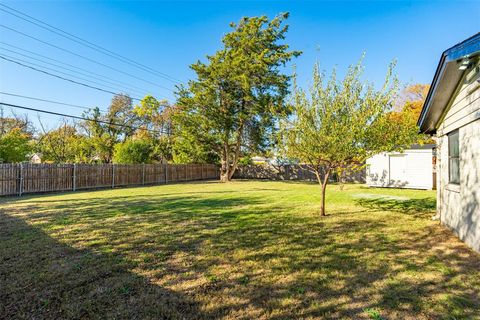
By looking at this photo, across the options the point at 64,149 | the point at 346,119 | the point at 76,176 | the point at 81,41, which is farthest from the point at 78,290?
the point at 64,149

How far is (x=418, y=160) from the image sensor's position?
15.2m

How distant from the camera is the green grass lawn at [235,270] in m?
2.62

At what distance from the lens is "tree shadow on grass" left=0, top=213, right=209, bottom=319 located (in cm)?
253

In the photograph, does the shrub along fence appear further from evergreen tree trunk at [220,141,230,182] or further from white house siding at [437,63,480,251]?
white house siding at [437,63,480,251]

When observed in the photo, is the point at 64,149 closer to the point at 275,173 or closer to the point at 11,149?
the point at 11,149

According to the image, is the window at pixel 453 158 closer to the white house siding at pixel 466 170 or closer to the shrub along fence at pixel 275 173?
the white house siding at pixel 466 170

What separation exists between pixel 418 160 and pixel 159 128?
28.4 m

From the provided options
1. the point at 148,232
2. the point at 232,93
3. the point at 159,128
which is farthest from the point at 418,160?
the point at 159,128

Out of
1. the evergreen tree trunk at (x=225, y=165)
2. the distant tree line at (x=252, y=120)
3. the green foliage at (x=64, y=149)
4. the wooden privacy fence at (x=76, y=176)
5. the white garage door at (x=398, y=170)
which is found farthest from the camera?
the green foliage at (x=64, y=149)

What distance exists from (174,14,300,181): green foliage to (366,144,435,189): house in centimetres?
853

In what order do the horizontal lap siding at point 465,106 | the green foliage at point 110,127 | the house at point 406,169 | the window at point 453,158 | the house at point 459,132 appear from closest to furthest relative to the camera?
the house at point 459,132, the horizontal lap siding at point 465,106, the window at point 453,158, the house at point 406,169, the green foliage at point 110,127

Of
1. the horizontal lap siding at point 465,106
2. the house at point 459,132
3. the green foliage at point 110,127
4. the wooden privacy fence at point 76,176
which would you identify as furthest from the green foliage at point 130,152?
the horizontal lap siding at point 465,106

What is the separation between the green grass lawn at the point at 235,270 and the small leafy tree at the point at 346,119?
73.0 inches

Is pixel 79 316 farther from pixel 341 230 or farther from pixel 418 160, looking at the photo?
pixel 418 160
